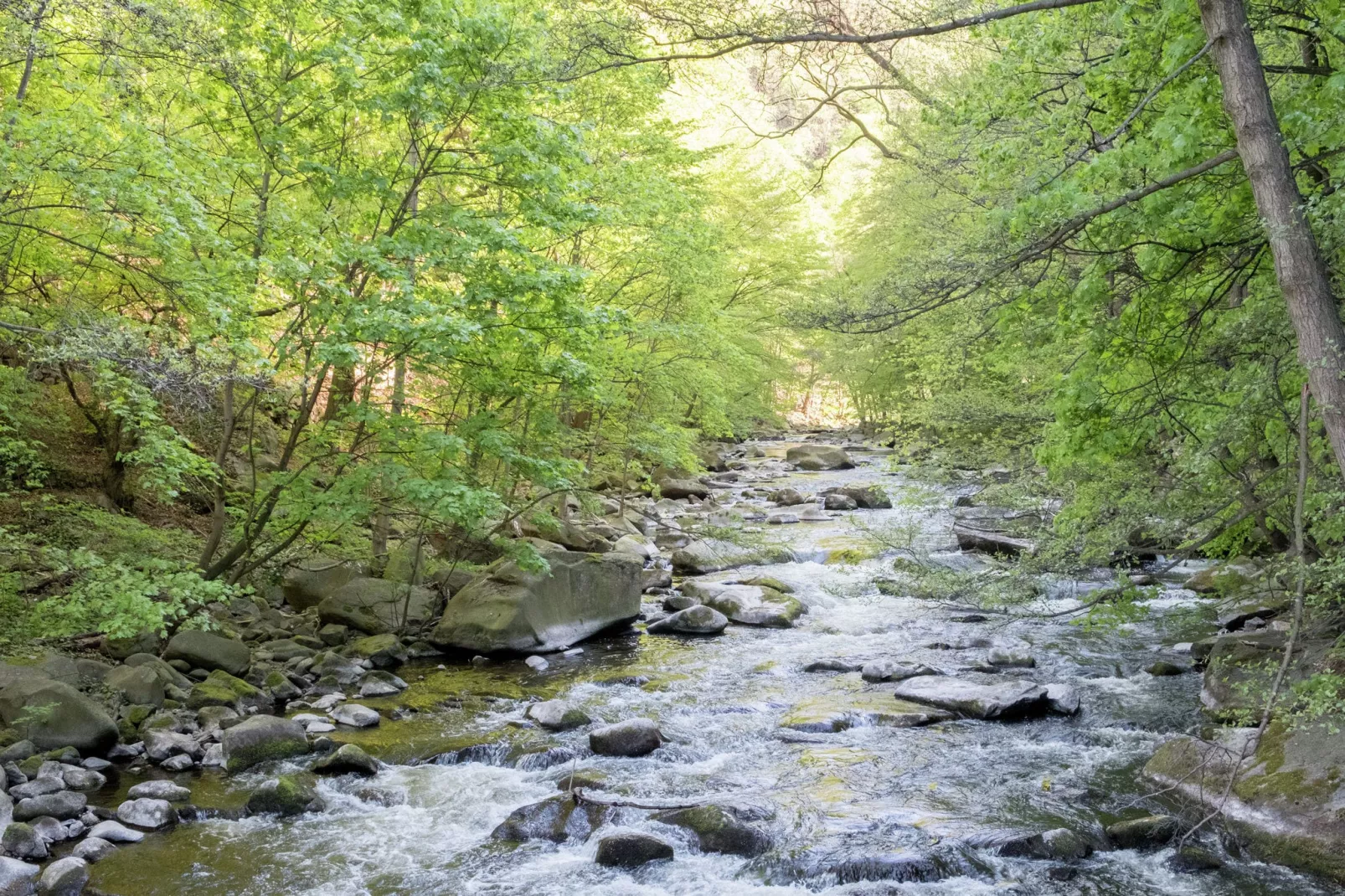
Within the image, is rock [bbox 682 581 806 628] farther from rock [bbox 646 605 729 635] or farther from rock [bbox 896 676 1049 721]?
rock [bbox 896 676 1049 721]

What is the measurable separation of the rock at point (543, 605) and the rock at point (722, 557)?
3.74m

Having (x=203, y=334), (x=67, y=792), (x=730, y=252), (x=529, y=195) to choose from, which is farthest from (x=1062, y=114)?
(x=730, y=252)

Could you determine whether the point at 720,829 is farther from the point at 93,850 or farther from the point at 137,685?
the point at 137,685

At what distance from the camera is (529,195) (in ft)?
33.7

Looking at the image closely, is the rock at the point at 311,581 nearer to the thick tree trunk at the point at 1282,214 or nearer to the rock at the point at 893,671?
the rock at the point at 893,671

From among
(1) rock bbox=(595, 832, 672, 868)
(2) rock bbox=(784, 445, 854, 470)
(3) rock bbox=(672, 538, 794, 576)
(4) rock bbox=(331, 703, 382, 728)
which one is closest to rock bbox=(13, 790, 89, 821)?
(4) rock bbox=(331, 703, 382, 728)

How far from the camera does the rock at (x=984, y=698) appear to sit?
31.2 feet

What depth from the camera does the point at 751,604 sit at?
14031 millimetres

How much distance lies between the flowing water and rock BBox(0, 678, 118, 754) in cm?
65

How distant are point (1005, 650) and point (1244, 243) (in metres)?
6.34

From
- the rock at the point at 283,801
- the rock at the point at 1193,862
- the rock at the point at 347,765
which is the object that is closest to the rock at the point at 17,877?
the rock at the point at 283,801

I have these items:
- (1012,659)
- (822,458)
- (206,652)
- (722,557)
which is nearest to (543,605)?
(206,652)

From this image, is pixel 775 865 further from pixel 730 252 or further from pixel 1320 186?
pixel 730 252

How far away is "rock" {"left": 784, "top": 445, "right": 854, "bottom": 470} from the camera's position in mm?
30016
